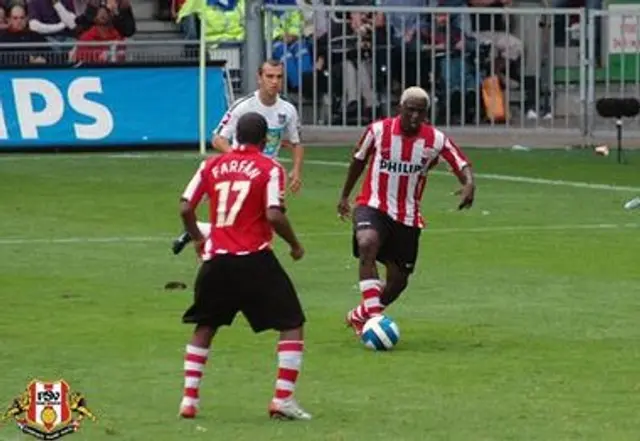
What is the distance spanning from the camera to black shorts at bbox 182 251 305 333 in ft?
42.9

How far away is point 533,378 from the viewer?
14.5 meters

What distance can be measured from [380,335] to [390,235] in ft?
3.39

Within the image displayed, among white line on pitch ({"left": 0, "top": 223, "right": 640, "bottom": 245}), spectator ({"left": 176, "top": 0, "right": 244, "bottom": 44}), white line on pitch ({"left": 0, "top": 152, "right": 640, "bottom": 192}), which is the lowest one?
white line on pitch ({"left": 0, "top": 152, "right": 640, "bottom": 192})

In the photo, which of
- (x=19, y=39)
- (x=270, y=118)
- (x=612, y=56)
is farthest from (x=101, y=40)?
(x=270, y=118)

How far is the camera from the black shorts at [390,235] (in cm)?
1647

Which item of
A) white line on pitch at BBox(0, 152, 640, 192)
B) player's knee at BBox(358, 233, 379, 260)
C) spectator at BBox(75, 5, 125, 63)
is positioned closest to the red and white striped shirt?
player's knee at BBox(358, 233, 379, 260)

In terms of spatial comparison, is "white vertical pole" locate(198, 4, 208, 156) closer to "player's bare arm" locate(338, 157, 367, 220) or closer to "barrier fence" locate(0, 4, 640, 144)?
"barrier fence" locate(0, 4, 640, 144)

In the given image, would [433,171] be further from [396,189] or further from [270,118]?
[396,189]

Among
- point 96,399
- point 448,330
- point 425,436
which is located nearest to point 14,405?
point 96,399

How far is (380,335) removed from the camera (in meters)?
15.7

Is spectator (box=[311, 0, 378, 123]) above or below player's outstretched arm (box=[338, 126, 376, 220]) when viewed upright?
below

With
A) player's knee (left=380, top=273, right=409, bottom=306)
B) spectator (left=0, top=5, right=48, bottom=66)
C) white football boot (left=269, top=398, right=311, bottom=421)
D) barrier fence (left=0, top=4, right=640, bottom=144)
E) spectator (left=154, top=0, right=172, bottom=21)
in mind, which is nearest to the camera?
white football boot (left=269, top=398, right=311, bottom=421)

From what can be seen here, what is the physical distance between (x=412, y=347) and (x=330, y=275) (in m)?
4.14

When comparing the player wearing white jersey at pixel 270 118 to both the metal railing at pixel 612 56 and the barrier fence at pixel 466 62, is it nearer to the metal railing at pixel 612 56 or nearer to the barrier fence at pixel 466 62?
the barrier fence at pixel 466 62
